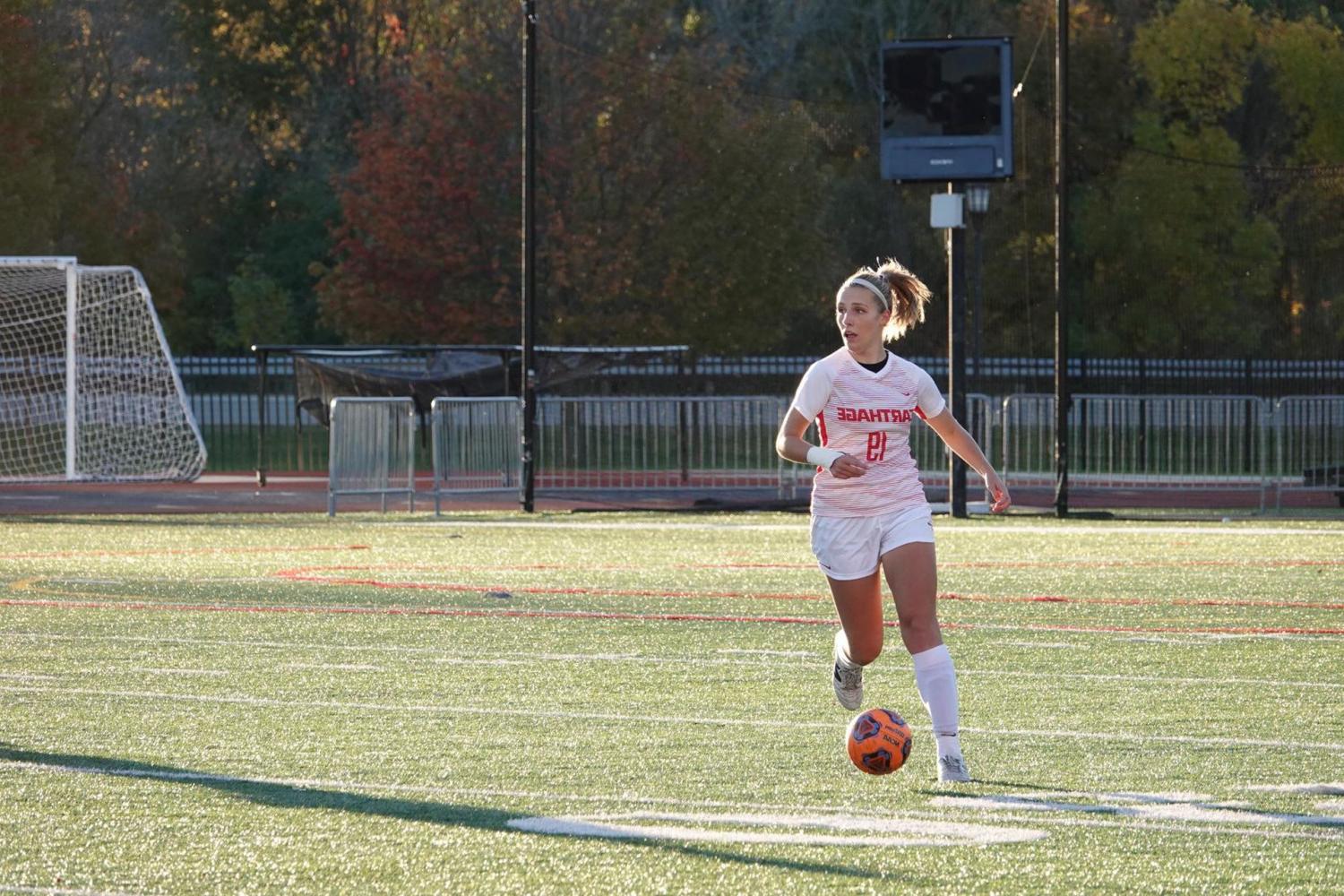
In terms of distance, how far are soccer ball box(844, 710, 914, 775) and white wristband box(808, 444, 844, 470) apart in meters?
0.92

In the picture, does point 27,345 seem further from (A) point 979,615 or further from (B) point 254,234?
(B) point 254,234

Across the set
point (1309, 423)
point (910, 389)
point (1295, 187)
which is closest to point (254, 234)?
point (1295, 187)

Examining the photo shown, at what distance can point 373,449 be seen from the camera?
81.8 feet

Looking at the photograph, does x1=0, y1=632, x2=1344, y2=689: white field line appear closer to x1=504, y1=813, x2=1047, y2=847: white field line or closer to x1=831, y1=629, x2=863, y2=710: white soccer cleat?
x1=831, y1=629, x2=863, y2=710: white soccer cleat

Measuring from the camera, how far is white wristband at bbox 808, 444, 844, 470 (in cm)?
796

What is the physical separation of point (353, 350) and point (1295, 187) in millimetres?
27891

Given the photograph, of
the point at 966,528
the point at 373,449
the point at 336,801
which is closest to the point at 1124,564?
the point at 966,528

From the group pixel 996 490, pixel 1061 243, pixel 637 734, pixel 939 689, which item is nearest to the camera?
pixel 939 689

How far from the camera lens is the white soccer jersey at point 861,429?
8227 millimetres

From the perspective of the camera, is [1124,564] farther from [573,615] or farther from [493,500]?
[493,500]

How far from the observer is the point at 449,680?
1092cm

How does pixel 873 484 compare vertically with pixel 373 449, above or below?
above

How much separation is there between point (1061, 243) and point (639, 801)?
19.3 metres

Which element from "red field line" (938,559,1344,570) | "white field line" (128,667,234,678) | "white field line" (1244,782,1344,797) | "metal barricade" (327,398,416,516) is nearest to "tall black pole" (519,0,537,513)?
"metal barricade" (327,398,416,516)
